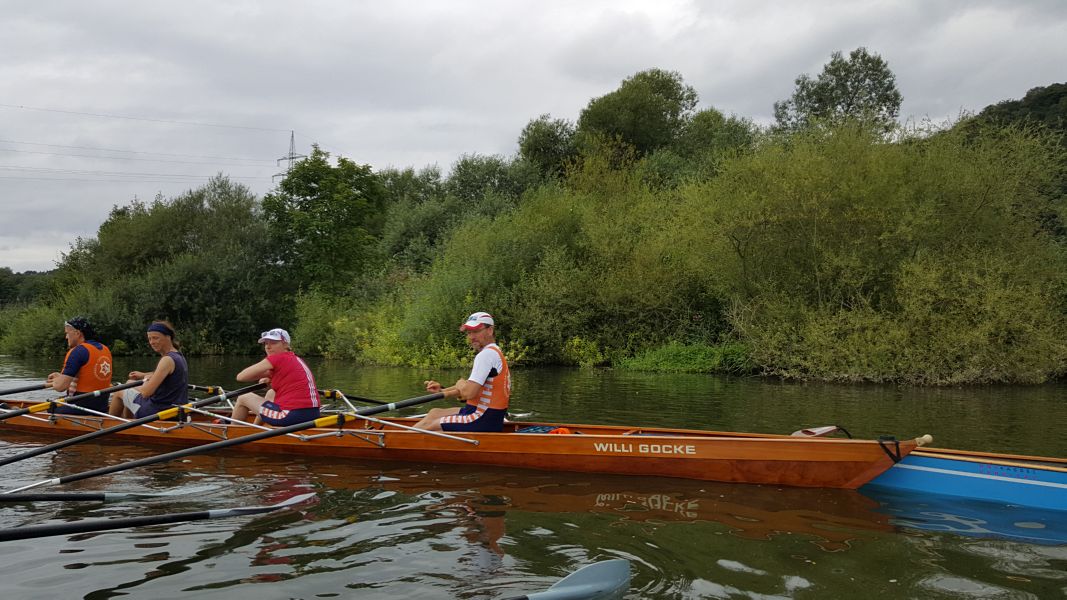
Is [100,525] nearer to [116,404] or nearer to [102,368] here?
[116,404]

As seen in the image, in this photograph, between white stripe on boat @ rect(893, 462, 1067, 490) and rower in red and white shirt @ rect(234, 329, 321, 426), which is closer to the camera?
white stripe on boat @ rect(893, 462, 1067, 490)

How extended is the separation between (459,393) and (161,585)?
4.06 metres

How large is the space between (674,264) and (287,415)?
759 inches

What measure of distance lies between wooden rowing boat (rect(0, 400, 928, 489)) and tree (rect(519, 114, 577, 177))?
39454mm

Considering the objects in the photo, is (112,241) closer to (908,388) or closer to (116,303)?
(116,303)

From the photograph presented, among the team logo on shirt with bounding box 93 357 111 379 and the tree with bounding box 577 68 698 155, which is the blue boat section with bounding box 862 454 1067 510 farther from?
the tree with bounding box 577 68 698 155

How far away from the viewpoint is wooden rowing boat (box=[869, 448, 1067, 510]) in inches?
287

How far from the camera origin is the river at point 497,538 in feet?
18.4

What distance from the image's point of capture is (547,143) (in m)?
49.1

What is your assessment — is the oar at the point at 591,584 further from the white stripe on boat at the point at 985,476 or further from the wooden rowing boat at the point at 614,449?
the white stripe on boat at the point at 985,476

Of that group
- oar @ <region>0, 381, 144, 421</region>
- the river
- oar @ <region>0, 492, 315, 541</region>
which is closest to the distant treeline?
the river

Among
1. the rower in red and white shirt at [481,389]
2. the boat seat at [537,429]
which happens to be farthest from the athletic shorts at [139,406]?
the boat seat at [537,429]

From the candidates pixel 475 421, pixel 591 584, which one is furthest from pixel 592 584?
pixel 475 421

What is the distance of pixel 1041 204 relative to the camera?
22.7 metres
